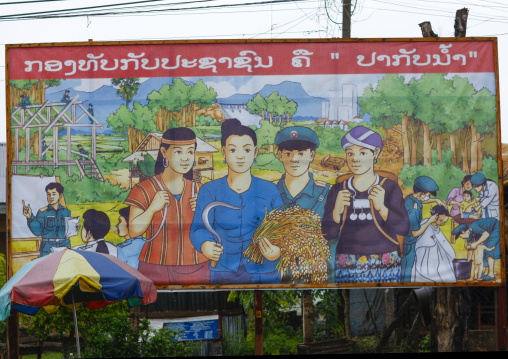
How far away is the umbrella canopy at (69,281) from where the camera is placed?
8.23 m

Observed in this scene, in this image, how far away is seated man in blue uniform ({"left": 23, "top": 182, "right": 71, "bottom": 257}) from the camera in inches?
405

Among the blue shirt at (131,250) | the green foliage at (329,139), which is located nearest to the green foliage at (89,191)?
the blue shirt at (131,250)

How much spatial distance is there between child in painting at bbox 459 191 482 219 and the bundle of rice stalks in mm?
2250

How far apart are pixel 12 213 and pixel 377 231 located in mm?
5905

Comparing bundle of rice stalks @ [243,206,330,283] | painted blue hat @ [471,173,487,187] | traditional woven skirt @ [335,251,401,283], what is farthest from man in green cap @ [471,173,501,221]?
bundle of rice stalks @ [243,206,330,283]

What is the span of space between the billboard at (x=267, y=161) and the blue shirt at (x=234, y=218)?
2 centimetres

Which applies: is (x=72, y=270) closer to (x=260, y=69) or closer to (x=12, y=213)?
(x=12, y=213)

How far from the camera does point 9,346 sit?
1052 centimetres

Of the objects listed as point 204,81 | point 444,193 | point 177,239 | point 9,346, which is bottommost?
point 9,346

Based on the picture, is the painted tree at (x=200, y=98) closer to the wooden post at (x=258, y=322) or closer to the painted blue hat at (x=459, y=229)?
the wooden post at (x=258, y=322)

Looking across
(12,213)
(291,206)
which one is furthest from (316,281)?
(12,213)

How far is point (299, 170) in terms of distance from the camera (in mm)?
10344

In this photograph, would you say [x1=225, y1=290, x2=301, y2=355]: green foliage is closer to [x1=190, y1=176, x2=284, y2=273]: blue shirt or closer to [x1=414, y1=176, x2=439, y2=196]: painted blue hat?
[x1=190, y1=176, x2=284, y2=273]: blue shirt

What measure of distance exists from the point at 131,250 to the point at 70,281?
209 centimetres
